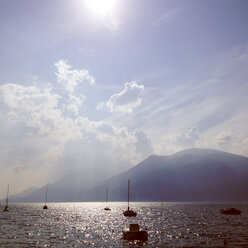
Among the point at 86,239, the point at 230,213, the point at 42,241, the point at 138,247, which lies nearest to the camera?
the point at 138,247

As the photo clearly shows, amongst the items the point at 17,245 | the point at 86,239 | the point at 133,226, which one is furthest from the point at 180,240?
the point at 17,245

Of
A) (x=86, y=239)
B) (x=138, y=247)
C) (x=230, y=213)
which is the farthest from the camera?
(x=230, y=213)

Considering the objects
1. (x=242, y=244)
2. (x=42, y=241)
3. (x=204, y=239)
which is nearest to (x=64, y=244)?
(x=42, y=241)

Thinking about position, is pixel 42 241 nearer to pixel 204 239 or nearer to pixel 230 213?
pixel 204 239

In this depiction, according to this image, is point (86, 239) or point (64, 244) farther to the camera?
point (86, 239)

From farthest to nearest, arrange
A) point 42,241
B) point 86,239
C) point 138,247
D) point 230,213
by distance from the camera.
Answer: point 230,213 → point 86,239 → point 42,241 → point 138,247

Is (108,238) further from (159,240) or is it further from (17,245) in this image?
(17,245)

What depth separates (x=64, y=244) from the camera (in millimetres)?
Result: 47875

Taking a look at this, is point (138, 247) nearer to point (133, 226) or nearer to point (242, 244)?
point (133, 226)

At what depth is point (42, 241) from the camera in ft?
166

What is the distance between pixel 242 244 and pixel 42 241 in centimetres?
3694

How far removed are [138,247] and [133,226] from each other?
8.31m

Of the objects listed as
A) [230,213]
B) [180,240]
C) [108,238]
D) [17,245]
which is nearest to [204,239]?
[180,240]

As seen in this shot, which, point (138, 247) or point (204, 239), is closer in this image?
point (138, 247)
